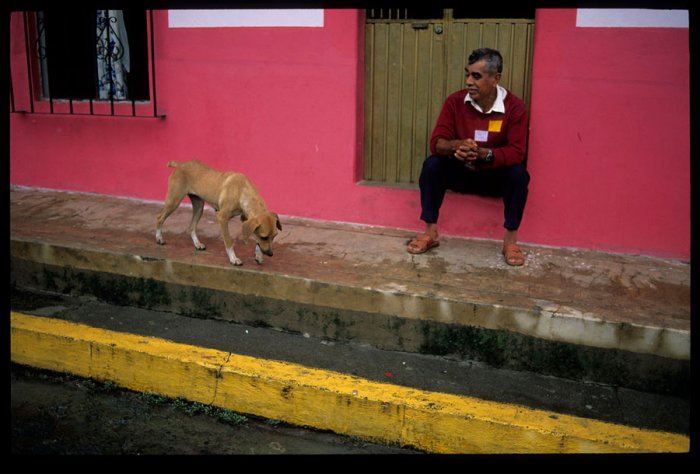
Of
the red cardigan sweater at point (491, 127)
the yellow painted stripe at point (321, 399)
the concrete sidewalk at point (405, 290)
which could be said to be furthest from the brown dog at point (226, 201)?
the red cardigan sweater at point (491, 127)

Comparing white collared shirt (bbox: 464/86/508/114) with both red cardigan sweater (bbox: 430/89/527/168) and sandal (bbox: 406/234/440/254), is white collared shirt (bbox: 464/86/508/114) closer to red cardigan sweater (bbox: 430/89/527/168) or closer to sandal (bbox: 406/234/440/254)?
red cardigan sweater (bbox: 430/89/527/168)

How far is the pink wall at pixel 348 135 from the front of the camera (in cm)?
469

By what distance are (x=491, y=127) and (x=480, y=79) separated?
0.38m

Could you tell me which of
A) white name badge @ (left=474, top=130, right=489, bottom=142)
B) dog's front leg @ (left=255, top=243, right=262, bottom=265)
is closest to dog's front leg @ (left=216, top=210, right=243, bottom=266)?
dog's front leg @ (left=255, top=243, right=262, bottom=265)

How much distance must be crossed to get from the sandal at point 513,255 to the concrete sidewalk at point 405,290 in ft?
0.19

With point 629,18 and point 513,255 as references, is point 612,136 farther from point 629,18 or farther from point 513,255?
point 513,255

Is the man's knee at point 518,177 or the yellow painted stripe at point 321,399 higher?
the man's knee at point 518,177

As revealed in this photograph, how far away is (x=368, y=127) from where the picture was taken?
555 cm

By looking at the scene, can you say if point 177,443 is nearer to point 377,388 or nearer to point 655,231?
point 377,388

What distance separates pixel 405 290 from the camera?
13.2 feet

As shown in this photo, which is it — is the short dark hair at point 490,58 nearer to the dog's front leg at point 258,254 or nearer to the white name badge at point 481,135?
the white name badge at point 481,135

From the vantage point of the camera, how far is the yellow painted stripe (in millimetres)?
3023

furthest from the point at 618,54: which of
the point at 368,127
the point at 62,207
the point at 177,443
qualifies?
the point at 62,207

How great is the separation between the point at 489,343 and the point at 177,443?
1.88 m
